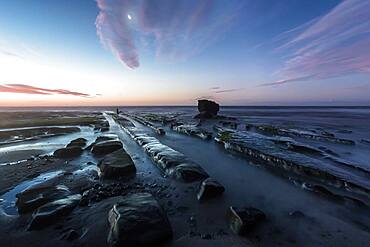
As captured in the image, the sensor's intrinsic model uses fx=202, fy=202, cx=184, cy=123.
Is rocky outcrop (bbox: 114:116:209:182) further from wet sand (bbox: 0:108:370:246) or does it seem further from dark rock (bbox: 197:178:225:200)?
dark rock (bbox: 197:178:225:200)

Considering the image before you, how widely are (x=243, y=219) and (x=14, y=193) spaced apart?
854cm

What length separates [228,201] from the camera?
729 cm

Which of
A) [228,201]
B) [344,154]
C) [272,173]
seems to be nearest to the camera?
[228,201]

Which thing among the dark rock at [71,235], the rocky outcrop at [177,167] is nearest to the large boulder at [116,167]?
the rocky outcrop at [177,167]

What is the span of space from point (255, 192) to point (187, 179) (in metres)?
2.90

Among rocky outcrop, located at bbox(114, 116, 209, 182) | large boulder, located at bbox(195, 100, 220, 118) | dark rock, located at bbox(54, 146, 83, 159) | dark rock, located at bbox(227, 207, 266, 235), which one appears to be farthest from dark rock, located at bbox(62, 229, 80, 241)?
large boulder, located at bbox(195, 100, 220, 118)

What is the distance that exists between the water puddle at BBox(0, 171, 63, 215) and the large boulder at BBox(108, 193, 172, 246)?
3673 mm

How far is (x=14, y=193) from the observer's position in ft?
25.7

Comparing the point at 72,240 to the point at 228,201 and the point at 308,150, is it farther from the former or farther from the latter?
the point at 308,150

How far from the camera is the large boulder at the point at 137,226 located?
15.4 feet

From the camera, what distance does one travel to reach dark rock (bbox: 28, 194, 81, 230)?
5.58 meters

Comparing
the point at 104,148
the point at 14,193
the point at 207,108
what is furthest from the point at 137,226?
the point at 207,108

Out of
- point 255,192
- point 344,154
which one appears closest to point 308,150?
point 344,154

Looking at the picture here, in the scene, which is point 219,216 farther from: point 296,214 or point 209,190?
point 296,214
